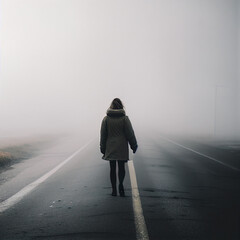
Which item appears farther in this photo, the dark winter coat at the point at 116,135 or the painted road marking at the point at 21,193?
the dark winter coat at the point at 116,135

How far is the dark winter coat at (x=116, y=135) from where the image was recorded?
7.20m

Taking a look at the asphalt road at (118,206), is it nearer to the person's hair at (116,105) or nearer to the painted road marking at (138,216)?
the painted road marking at (138,216)

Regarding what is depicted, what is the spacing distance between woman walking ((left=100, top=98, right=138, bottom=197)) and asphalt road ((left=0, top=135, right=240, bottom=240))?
88 centimetres

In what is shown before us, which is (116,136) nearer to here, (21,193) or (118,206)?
(118,206)

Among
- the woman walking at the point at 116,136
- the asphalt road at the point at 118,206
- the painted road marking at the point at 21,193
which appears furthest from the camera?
the woman walking at the point at 116,136

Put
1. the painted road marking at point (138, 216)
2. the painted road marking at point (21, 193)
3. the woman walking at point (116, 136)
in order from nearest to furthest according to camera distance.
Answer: the painted road marking at point (138, 216) < the painted road marking at point (21, 193) < the woman walking at point (116, 136)

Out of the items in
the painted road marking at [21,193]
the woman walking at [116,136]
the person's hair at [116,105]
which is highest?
the person's hair at [116,105]

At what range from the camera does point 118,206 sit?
21.0 ft

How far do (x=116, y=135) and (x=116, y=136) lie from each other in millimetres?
22

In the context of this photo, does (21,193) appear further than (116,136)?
Yes

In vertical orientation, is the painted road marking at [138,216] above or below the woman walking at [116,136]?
below

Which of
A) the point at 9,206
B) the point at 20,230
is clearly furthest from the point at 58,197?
the point at 20,230

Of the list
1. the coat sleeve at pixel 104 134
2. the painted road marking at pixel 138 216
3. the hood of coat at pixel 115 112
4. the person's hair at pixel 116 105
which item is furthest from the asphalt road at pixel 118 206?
the person's hair at pixel 116 105

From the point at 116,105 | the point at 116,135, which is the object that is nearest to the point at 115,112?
the point at 116,105
